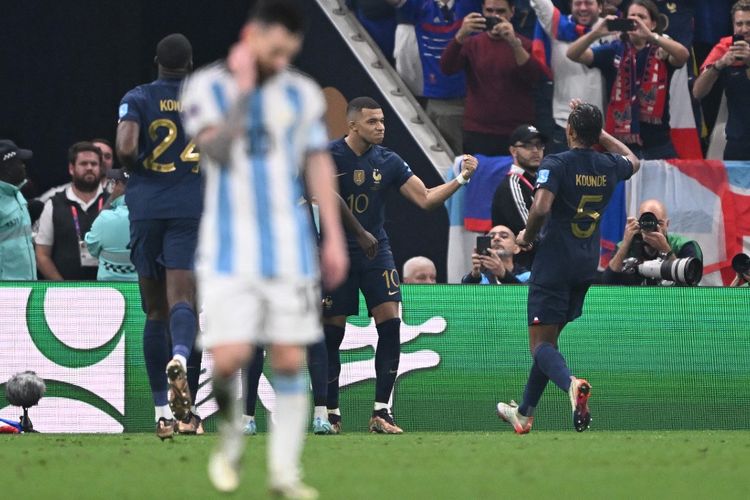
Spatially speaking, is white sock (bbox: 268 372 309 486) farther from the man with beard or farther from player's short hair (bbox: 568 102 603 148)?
the man with beard

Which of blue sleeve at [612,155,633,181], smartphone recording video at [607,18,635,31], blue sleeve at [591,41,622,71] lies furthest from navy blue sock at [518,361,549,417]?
blue sleeve at [591,41,622,71]

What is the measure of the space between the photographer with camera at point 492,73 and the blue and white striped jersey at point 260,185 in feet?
28.0

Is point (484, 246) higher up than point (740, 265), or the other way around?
point (484, 246)

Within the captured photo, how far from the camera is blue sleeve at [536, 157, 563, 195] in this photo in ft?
35.6

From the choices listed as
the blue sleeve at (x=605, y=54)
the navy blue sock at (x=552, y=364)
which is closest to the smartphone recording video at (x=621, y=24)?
the blue sleeve at (x=605, y=54)

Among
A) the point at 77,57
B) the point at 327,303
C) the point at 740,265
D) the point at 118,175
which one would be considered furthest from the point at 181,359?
the point at 77,57

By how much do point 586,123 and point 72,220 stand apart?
510 centimetres

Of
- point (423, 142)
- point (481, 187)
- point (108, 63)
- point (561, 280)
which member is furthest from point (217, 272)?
point (108, 63)

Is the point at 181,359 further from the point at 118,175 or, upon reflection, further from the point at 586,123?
the point at 118,175

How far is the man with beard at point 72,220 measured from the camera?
14.0 meters

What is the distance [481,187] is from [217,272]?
8.54 m

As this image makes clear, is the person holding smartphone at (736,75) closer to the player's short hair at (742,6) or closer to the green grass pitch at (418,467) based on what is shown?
the player's short hair at (742,6)

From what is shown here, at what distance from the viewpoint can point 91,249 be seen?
13133 millimetres

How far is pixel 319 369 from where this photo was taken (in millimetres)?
11227
